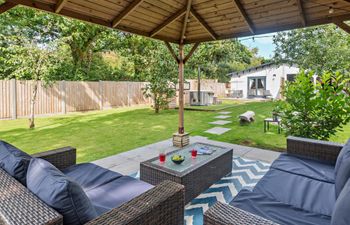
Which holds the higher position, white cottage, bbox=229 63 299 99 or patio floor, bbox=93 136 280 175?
white cottage, bbox=229 63 299 99

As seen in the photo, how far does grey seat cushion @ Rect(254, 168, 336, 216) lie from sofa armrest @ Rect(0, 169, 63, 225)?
1.69 meters

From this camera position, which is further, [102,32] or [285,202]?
[102,32]

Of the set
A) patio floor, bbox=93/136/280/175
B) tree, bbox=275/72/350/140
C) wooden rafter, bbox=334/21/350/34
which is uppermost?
wooden rafter, bbox=334/21/350/34

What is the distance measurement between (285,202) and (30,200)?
1892mm

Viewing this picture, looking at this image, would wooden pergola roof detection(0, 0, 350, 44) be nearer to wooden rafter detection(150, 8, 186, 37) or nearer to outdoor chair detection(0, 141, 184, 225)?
wooden rafter detection(150, 8, 186, 37)

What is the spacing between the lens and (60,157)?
259cm

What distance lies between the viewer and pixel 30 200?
1.31 m

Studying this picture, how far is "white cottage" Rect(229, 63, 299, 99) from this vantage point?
1849 cm

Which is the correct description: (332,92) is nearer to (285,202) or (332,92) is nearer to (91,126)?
(285,202)

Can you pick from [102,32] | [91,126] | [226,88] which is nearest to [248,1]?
[91,126]

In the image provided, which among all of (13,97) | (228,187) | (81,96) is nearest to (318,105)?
(228,187)

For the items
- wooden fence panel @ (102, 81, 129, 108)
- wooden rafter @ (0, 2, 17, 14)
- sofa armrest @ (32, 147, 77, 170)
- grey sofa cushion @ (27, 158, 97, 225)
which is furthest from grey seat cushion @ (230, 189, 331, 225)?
wooden fence panel @ (102, 81, 129, 108)

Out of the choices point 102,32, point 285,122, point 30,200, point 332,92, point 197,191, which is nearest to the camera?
point 30,200

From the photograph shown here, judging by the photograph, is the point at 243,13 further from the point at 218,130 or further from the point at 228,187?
the point at 218,130
